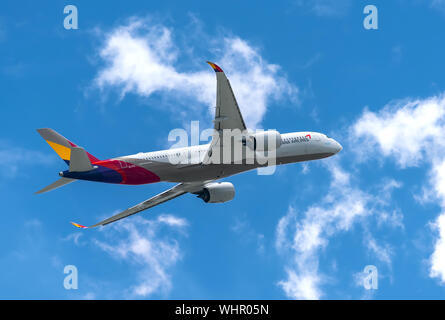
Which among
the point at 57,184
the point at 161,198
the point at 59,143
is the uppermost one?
the point at 59,143

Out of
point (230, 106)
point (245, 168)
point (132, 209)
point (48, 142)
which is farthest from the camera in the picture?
point (132, 209)

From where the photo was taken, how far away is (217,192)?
5825 centimetres

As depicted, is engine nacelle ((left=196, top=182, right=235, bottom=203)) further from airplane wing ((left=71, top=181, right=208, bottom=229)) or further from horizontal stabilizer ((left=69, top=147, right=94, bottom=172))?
horizontal stabilizer ((left=69, top=147, right=94, bottom=172))

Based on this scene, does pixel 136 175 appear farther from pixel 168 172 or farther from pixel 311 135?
pixel 311 135

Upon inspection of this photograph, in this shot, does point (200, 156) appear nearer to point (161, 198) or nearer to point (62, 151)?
point (161, 198)

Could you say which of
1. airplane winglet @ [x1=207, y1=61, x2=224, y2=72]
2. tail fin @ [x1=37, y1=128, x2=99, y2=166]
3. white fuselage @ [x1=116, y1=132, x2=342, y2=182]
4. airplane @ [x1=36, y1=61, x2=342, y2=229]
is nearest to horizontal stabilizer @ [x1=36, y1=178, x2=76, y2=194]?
airplane @ [x1=36, y1=61, x2=342, y2=229]

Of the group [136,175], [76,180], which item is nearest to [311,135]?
[136,175]

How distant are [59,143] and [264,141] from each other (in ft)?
51.3

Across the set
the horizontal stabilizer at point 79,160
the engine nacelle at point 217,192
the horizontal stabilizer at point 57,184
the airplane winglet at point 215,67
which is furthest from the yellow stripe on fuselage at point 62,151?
the airplane winglet at point 215,67

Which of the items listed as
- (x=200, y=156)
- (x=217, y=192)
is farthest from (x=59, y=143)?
(x=217, y=192)

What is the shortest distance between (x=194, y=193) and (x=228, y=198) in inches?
124

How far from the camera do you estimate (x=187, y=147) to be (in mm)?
51812

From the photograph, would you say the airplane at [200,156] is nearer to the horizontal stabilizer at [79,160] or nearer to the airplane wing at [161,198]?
the horizontal stabilizer at [79,160]

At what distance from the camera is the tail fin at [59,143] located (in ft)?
161
